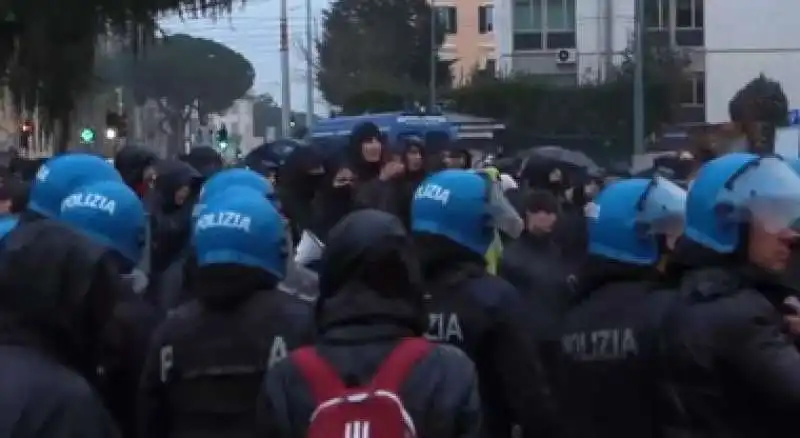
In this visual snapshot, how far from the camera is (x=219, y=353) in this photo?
17.1 ft

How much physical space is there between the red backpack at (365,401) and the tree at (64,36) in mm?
22419

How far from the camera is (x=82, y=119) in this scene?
101 ft

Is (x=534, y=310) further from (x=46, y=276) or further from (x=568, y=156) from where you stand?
(x=568, y=156)

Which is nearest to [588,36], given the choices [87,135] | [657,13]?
[657,13]

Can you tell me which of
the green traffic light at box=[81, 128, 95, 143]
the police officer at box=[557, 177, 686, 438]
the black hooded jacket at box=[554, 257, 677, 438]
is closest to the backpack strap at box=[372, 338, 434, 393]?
the black hooded jacket at box=[554, 257, 677, 438]

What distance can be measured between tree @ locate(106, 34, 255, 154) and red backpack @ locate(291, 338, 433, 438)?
49.4m

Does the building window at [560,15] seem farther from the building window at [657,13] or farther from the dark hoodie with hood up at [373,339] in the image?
the dark hoodie with hood up at [373,339]

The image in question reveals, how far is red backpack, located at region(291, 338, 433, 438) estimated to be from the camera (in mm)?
3896

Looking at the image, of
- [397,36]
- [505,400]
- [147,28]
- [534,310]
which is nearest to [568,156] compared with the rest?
[534,310]

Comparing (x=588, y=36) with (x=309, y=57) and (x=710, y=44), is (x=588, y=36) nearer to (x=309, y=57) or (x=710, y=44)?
(x=710, y=44)

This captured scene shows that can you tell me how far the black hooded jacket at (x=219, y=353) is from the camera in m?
5.21

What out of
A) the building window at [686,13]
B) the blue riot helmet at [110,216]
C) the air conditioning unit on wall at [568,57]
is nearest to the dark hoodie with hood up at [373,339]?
the blue riot helmet at [110,216]

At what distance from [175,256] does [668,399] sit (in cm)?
418

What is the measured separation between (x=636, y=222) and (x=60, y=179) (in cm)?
248
